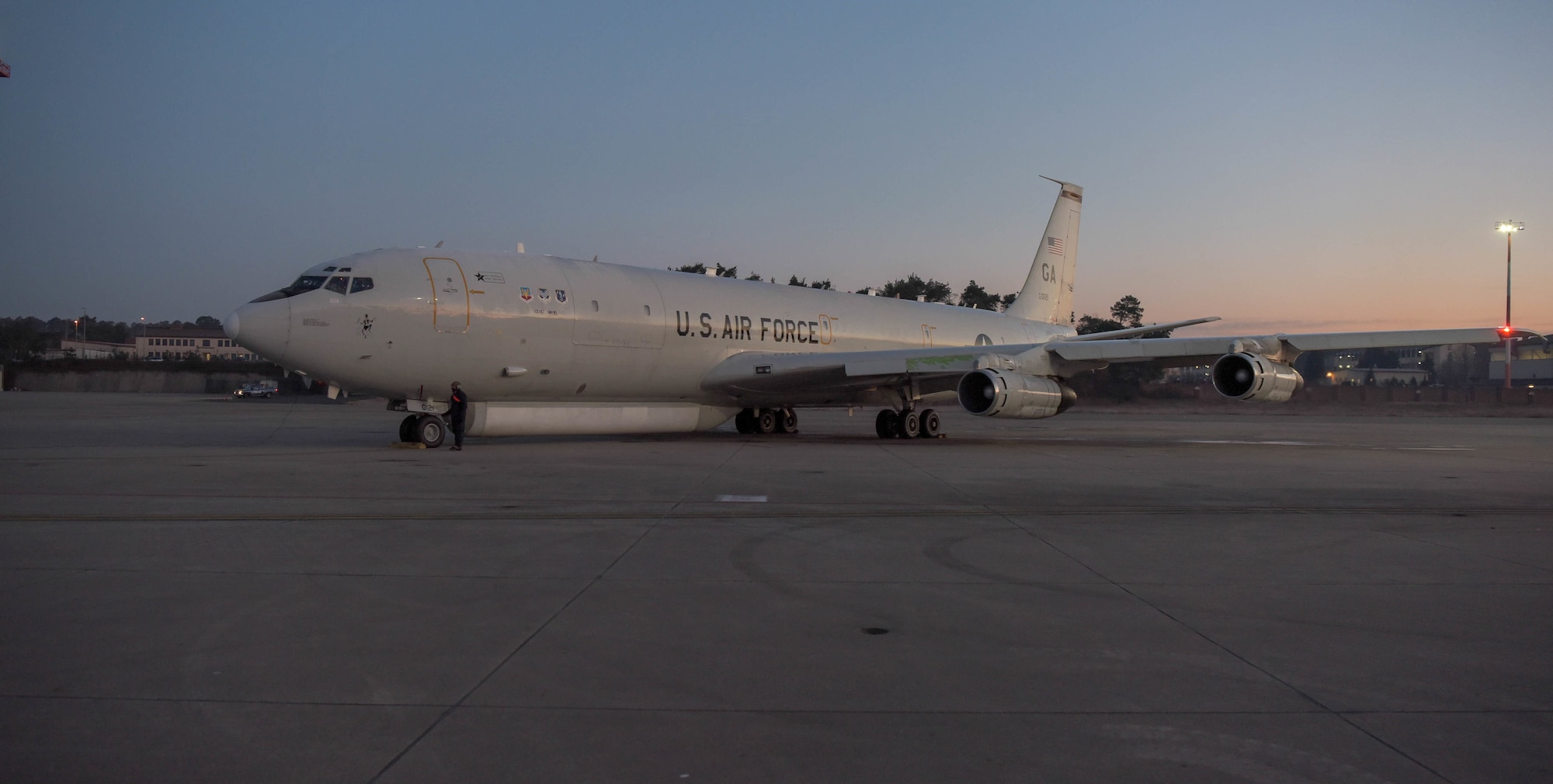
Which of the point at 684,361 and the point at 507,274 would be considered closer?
the point at 507,274

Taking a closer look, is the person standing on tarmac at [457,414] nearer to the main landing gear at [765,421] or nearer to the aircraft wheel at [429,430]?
the aircraft wheel at [429,430]

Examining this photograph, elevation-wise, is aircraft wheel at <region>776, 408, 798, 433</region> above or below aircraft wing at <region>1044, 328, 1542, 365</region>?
below

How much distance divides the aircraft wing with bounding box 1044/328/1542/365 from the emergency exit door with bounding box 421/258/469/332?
39.9ft

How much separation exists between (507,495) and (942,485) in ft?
17.1

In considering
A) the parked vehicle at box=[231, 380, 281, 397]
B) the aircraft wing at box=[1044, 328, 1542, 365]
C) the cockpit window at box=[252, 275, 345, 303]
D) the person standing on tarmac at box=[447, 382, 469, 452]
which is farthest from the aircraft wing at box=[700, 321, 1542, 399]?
the parked vehicle at box=[231, 380, 281, 397]

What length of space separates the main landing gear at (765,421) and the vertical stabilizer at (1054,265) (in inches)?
373

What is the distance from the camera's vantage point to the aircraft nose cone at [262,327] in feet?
50.8

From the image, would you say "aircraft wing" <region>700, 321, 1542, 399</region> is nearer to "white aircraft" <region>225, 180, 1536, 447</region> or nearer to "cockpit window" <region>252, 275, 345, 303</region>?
"white aircraft" <region>225, 180, 1536, 447</region>

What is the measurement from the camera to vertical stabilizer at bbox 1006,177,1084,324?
3155 cm

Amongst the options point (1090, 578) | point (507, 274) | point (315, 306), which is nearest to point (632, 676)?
point (1090, 578)

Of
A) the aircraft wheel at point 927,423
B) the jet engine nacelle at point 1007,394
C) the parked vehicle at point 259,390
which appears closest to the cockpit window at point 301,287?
the jet engine nacelle at point 1007,394

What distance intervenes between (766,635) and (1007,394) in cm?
1525

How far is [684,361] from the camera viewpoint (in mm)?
21031

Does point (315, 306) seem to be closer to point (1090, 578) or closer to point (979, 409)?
point (979, 409)
